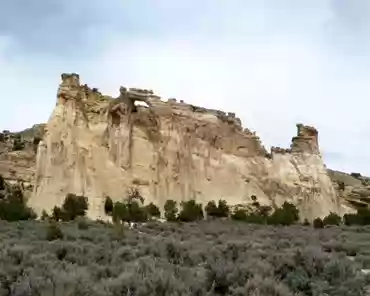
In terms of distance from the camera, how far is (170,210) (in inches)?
1898

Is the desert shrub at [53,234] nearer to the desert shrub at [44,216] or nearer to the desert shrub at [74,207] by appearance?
the desert shrub at [44,216]

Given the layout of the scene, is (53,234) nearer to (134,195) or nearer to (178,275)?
(178,275)

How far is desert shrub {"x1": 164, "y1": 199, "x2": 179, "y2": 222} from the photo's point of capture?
147 feet

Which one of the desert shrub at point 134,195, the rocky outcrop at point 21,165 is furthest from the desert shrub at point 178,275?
the rocky outcrop at point 21,165

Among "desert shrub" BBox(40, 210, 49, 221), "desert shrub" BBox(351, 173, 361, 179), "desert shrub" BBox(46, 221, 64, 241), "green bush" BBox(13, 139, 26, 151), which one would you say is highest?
"desert shrub" BBox(351, 173, 361, 179)

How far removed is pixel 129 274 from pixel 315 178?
58.6m

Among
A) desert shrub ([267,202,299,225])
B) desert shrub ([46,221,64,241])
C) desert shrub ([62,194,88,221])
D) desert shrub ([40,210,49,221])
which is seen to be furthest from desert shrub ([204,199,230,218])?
desert shrub ([46,221,64,241])

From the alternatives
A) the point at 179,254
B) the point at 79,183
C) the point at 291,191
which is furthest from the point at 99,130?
the point at 179,254

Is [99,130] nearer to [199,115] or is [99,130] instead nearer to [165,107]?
[165,107]

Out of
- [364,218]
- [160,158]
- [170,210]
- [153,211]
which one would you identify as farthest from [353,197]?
[153,211]

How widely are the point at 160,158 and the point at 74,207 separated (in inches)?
551

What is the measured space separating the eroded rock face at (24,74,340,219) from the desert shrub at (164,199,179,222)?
3102 millimetres

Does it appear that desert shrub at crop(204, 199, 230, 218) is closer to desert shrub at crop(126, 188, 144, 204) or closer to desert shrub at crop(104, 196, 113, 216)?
desert shrub at crop(126, 188, 144, 204)

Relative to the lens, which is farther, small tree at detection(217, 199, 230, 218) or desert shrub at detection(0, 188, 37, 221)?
small tree at detection(217, 199, 230, 218)
